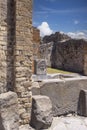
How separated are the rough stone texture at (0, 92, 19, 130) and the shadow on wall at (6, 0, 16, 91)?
38 cm

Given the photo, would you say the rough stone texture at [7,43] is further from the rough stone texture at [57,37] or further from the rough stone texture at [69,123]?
the rough stone texture at [57,37]

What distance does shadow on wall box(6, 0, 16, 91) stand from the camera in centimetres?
463

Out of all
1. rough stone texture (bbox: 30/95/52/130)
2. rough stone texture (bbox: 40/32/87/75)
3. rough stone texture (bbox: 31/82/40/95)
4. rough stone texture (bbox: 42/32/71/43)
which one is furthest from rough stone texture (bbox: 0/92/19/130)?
rough stone texture (bbox: 42/32/71/43)

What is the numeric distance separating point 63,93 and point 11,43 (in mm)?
1933

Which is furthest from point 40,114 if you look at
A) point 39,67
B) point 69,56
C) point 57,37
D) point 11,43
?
point 57,37

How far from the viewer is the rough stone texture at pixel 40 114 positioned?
468 centimetres

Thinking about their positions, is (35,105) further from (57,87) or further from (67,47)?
(67,47)

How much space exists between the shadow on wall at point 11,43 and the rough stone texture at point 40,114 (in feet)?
2.14

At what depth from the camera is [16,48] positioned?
15.0 ft

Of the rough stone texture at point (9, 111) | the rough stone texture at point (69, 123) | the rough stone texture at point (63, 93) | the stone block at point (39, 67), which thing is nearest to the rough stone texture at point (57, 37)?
the stone block at point (39, 67)

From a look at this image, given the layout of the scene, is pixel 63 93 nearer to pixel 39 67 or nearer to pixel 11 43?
pixel 11 43

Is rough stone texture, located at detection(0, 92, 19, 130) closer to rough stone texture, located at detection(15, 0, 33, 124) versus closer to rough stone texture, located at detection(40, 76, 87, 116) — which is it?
rough stone texture, located at detection(15, 0, 33, 124)

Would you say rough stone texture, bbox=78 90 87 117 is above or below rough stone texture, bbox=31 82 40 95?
below

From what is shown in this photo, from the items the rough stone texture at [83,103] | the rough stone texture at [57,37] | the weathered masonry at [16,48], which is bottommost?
the rough stone texture at [83,103]
